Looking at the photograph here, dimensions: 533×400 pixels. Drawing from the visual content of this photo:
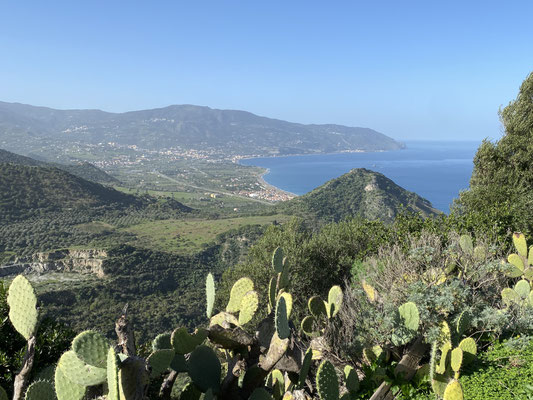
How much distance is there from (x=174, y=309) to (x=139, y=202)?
59420 millimetres

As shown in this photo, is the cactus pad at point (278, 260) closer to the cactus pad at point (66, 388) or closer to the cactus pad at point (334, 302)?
the cactus pad at point (334, 302)

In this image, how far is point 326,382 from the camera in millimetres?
3500

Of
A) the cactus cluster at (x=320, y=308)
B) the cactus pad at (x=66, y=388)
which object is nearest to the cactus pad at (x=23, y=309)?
the cactus pad at (x=66, y=388)

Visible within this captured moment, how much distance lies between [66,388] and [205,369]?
125 cm

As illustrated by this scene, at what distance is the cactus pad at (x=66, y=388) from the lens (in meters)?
2.40

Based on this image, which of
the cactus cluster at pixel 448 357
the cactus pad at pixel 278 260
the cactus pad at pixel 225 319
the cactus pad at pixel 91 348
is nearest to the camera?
the cactus pad at pixel 91 348

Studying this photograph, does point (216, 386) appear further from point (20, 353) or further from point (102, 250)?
point (102, 250)

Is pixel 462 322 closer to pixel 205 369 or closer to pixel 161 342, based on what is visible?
pixel 205 369

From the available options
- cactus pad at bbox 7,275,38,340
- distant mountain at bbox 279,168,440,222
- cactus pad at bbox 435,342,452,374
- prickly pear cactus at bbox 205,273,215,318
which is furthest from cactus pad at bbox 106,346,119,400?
distant mountain at bbox 279,168,440,222

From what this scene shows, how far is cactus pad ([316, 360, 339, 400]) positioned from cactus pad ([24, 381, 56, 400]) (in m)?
2.29

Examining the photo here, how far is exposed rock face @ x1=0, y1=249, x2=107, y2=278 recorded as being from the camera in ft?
129

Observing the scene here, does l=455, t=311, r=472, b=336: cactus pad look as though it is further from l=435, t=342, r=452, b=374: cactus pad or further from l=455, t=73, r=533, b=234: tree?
l=455, t=73, r=533, b=234: tree

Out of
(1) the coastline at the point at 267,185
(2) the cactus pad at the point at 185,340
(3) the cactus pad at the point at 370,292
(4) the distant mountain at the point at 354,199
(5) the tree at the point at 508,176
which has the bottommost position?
(1) the coastline at the point at 267,185

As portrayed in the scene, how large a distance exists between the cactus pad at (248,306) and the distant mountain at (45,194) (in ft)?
213
